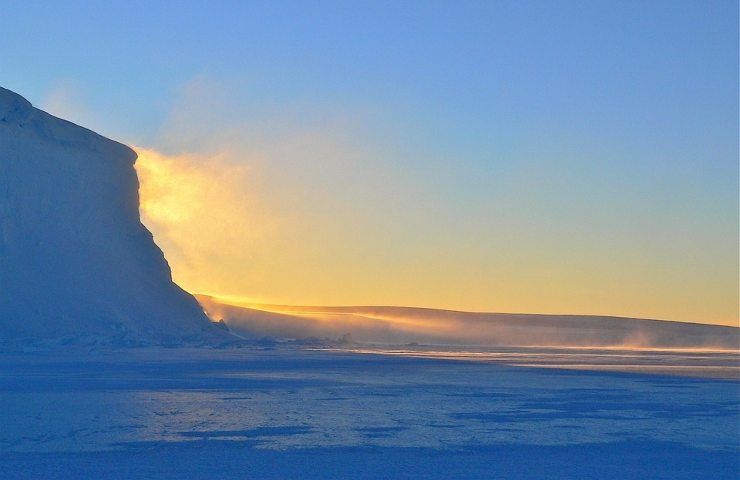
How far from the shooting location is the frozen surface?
6664 millimetres

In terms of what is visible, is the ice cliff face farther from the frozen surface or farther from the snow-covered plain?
the frozen surface

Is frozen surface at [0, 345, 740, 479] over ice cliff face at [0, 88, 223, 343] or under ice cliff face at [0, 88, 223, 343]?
under

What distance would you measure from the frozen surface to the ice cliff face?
13.7 m

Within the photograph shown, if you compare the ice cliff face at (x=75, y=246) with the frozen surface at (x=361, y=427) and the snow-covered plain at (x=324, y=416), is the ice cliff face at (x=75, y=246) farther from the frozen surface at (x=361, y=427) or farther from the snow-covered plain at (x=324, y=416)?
the frozen surface at (x=361, y=427)

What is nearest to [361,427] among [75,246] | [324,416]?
[324,416]

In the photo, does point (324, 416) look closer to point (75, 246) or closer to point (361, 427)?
point (361, 427)

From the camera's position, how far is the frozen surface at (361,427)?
666cm

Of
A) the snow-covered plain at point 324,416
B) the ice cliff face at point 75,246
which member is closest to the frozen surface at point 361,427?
the snow-covered plain at point 324,416

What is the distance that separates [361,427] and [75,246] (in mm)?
24852

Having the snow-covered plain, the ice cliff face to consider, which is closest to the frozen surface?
the snow-covered plain

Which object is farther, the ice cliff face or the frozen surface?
the ice cliff face

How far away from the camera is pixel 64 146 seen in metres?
33.2

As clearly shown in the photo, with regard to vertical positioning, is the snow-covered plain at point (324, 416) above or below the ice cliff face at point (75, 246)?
below

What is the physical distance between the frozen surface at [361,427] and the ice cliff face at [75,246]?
538 inches
